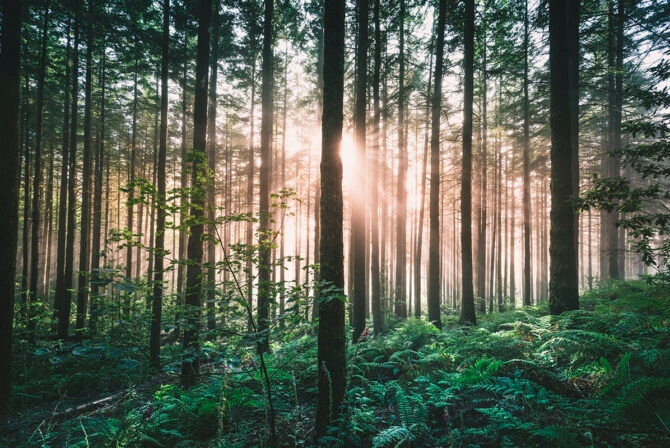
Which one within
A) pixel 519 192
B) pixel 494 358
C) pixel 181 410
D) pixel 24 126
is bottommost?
pixel 181 410

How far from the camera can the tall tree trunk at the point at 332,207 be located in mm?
3934

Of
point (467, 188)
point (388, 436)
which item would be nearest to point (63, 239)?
point (388, 436)

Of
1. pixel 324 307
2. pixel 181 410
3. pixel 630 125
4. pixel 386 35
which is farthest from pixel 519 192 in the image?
pixel 181 410

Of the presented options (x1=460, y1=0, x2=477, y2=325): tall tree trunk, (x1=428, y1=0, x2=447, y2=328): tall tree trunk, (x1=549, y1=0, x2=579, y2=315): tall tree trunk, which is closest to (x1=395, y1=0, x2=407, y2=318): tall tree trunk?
(x1=428, y1=0, x2=447, y2=328): tall tree trunk

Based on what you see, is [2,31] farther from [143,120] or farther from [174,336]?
[143,120]

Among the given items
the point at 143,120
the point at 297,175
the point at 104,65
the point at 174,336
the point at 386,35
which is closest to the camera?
the point at 386,35

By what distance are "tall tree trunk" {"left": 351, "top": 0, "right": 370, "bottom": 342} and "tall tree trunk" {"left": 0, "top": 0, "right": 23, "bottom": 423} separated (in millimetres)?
8422

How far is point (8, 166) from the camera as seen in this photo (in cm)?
589

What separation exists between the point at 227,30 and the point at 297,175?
10.8m

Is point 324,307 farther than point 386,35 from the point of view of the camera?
No

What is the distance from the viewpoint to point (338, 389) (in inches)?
154

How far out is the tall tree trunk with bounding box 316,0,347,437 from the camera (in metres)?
3.93

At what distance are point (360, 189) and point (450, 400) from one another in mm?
6248

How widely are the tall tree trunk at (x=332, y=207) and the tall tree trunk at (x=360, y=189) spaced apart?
461 cm
